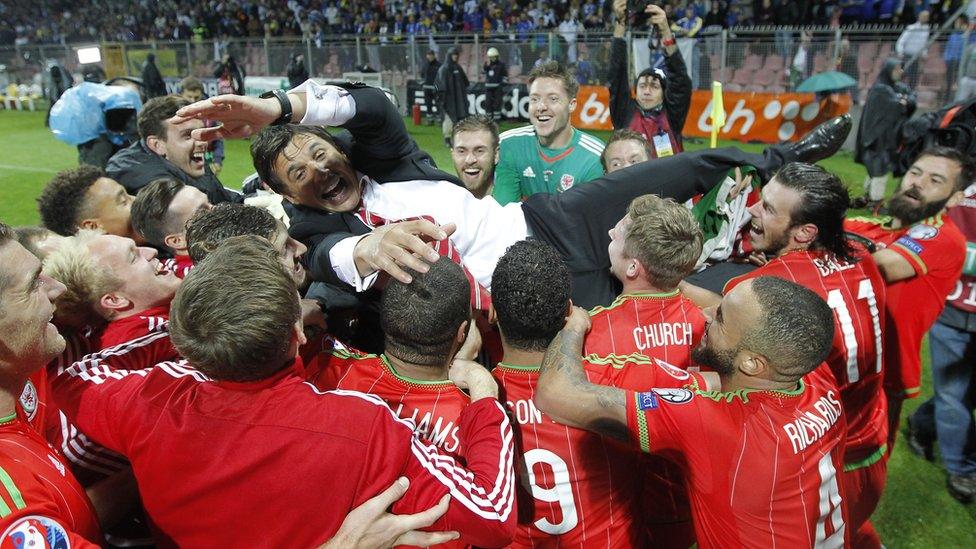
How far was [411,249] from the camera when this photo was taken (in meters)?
2.13

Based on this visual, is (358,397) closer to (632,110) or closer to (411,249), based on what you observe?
(411,249)

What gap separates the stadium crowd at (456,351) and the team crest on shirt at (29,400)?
12 millimetres

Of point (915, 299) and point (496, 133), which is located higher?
point (496, 133)

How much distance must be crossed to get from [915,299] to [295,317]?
3138 millimetres

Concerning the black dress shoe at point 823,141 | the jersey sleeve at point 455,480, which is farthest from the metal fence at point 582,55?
the jersey sleeve at point 455,480

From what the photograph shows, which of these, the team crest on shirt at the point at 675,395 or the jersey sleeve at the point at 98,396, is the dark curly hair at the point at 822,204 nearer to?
the team crest on shirt at the point at 675,395

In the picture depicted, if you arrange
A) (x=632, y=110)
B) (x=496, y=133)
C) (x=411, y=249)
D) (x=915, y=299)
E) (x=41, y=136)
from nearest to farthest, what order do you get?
(x=411, y=249), (x=915, y=299), (x=496, y=133), (x=632, y=110), (x=41, y=136)

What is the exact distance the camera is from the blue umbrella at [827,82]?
1180 cm

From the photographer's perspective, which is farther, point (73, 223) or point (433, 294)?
point (73, 223)

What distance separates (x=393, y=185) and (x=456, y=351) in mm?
957

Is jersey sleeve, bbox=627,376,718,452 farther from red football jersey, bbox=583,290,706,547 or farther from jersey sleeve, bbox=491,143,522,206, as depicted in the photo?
jersey sleeve, bbox=491,143,522,206

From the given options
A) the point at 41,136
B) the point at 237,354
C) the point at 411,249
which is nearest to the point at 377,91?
the point at 411,249

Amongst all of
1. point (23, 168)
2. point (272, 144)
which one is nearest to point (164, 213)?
point (272, 144)

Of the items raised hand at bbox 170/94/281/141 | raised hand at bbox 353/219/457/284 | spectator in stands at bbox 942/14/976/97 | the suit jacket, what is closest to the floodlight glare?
the suit jacket
